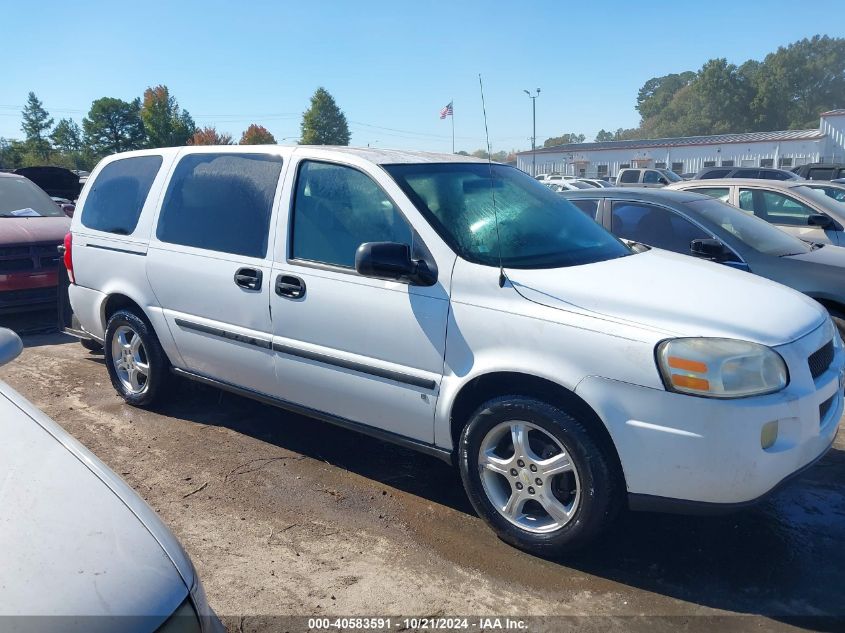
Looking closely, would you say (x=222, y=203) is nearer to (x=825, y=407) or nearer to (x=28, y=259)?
(x=825, y=407)

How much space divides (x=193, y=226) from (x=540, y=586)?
10.1 feet

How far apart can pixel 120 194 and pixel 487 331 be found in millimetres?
3330

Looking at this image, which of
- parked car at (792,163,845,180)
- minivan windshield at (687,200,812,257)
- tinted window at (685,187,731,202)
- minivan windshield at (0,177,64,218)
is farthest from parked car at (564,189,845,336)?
parked car at (792,163,845,180)

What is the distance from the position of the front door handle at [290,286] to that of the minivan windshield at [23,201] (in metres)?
5.99

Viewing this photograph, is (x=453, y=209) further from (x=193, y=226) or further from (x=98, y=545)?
(x=98, y=545)

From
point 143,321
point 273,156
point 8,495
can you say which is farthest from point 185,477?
point 8,495

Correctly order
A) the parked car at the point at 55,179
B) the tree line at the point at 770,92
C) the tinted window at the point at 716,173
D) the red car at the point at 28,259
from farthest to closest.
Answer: the tree line at the point at 770,92
the tinted window at the point at 716,173
the parked car at the point at 55,179
the red car at the point at 28,259

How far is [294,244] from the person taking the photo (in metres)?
4.11

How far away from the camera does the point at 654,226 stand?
6543mm

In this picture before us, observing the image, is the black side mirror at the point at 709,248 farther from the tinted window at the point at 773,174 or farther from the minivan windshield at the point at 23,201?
the tinted window at the point at 773,174

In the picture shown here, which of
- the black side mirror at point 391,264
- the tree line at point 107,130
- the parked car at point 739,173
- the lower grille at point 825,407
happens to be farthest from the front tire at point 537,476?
the tree line at point 107,130

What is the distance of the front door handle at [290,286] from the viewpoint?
3.99 metres

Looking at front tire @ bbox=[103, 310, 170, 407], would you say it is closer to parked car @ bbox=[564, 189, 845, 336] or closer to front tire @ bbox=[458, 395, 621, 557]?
front tire @ bbox=[458, 395, 621, 557]

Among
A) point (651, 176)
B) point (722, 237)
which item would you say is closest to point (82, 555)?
point (722, 237)
